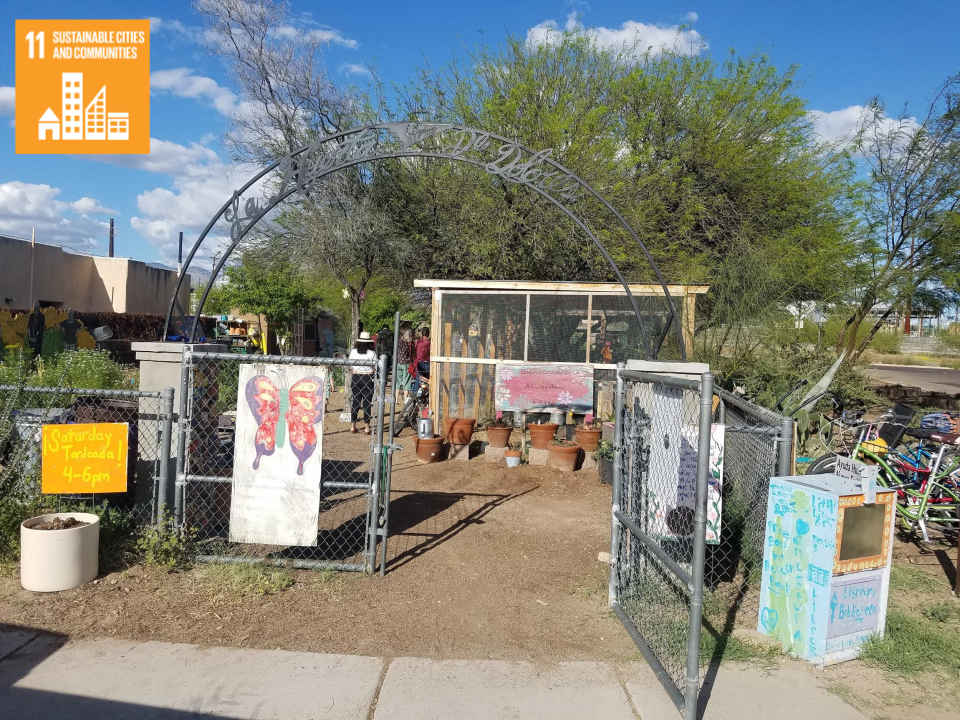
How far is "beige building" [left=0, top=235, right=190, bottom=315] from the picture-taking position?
28.3 meters

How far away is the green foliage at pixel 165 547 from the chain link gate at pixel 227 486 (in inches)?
3.8

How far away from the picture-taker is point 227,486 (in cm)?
593

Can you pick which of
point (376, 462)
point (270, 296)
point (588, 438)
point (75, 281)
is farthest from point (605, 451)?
point (75, 281)

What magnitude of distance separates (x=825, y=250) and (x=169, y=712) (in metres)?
15.2

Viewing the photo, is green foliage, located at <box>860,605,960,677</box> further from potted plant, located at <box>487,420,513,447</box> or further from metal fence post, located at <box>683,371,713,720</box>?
potted plant, located at <box>487,420,513,447</box>

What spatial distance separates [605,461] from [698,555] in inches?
220

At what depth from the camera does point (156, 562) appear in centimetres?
512

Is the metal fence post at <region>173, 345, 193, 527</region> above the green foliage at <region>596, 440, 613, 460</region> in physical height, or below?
above

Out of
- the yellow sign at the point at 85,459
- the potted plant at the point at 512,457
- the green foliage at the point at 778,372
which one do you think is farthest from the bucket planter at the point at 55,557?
the green foliage at the point at 778,372

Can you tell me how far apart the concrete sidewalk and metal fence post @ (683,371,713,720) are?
24 cm

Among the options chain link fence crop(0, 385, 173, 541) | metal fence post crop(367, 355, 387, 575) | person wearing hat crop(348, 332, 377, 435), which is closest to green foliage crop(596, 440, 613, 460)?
person wearing hat crop(348, 332, 377, 435)

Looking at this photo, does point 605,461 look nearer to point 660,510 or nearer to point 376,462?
point 660,510

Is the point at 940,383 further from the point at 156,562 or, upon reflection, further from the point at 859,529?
Result: the point at 156,562

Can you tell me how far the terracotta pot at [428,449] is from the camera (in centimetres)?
968
